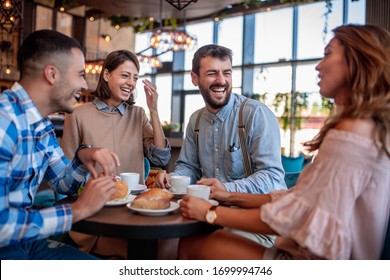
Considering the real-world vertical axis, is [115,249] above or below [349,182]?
below

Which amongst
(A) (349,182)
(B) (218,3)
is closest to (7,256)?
(A) (349,182)

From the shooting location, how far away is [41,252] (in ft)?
5.11

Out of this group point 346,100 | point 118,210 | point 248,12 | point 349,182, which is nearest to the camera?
point 349,182

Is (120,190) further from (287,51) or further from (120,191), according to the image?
(287,51)

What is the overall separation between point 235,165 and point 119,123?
0.88 metres

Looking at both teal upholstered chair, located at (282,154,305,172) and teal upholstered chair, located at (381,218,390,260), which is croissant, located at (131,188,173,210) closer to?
teal upholstered chair, located at (381,218,390,260)

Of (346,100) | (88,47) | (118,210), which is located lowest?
(118,210)

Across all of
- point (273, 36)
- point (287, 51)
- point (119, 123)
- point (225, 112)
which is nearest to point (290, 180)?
point (225, 112)

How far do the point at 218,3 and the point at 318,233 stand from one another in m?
7.65

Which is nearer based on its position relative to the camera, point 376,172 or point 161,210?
point 376,172

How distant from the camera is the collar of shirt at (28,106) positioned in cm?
143

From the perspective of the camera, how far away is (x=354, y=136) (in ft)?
3.79

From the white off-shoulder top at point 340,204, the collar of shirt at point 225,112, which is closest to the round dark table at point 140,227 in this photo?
the white off-shoulder top at point 340,204
